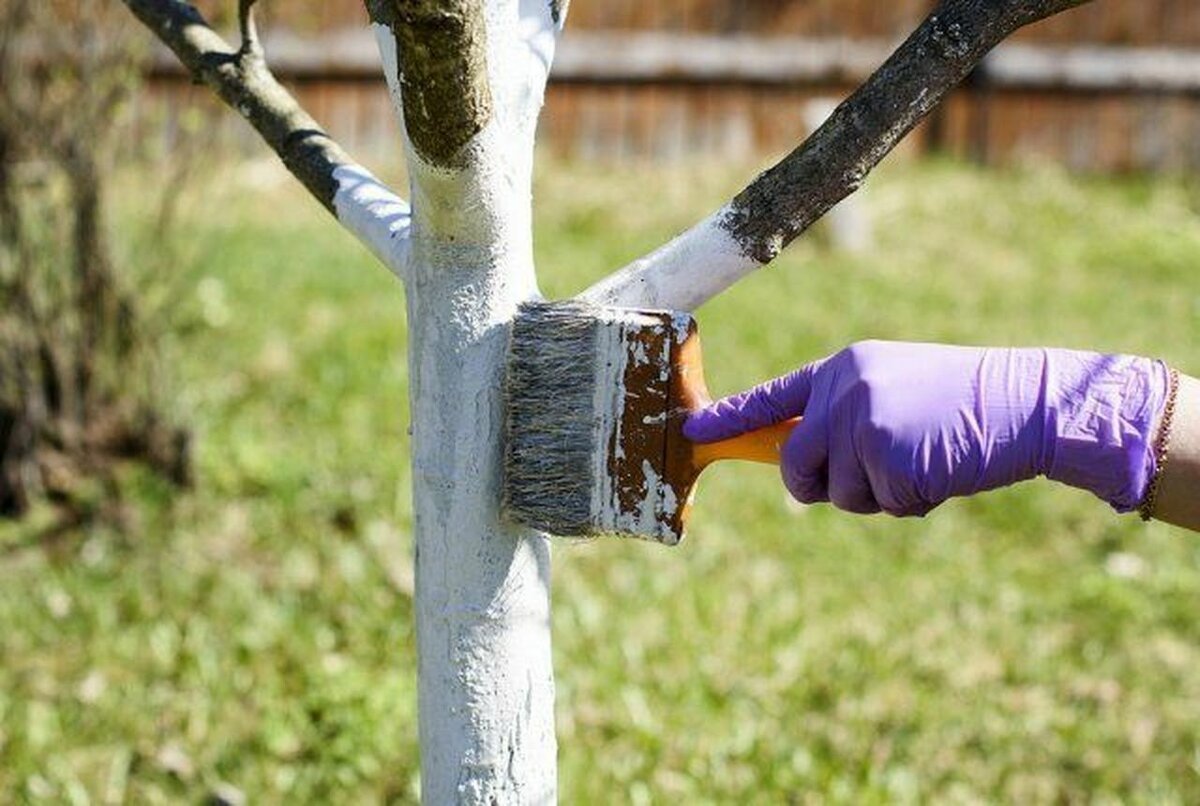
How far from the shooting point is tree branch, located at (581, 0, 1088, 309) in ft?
5.15

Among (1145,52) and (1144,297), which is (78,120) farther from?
(1145,52)

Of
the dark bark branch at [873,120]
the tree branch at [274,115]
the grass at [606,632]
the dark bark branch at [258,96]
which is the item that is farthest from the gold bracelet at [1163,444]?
the grass at [606,632]

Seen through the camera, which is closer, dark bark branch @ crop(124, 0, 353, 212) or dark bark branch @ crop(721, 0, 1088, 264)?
dark bark branch @ crop(721, 0, 1088, 264)

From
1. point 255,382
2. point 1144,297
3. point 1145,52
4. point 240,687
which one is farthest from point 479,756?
point 1145,52

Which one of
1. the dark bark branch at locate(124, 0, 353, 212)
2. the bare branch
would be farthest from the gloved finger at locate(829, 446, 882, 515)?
the bare branch

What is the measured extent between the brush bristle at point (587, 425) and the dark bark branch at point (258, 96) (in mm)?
378

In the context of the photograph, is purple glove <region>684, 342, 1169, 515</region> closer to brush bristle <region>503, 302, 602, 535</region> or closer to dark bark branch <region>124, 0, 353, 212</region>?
brush bristle <region>503, 302, 602, 535</region>

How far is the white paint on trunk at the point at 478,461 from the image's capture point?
62.3 inches

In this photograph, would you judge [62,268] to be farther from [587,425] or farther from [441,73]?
[441,73]

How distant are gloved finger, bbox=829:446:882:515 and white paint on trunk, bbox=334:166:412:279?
1.58ft

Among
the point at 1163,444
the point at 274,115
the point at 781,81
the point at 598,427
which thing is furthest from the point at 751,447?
the point at 781,81

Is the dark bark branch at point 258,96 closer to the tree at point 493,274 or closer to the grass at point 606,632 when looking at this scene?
the tree at point 493,274

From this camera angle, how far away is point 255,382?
459cm

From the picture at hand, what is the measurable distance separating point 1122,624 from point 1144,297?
296 centimetres
